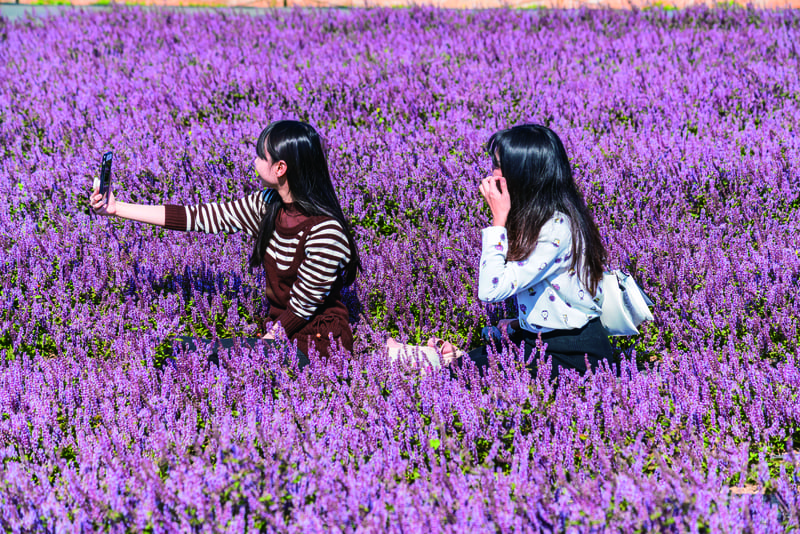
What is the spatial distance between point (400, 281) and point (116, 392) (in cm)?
137

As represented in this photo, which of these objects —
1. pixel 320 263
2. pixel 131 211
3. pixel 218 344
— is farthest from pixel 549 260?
pixel 131 211

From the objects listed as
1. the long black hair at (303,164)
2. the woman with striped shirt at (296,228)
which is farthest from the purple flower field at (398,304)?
the long black hair at (303,164)

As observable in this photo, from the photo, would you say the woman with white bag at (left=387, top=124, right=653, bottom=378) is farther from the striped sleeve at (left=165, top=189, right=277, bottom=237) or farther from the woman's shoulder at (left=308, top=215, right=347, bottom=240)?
the striped sleeve at (left=165, top=189, right=277, bottom=237)

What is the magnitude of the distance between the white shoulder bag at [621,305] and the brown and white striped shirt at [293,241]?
1.04m

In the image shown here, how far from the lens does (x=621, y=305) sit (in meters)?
2.44

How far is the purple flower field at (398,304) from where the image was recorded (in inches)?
66.5

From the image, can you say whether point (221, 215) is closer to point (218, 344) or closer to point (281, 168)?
point (281, 168)

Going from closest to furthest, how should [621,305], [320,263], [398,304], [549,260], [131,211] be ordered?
1. [549,260]
2. [621,305]
3. [320,263]
4. [131,211]
5. [398,304]

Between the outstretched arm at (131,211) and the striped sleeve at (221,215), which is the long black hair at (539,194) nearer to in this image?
the striped sleeve at (221,215)

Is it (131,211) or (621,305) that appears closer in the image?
(621,305)

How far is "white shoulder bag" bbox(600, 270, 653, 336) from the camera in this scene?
2449 millimetres

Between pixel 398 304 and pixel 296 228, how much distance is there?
2.33ft

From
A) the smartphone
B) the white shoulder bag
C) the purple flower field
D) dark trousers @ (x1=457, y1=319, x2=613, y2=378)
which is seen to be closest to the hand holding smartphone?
the smartphone

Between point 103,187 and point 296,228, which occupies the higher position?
point 103,187
